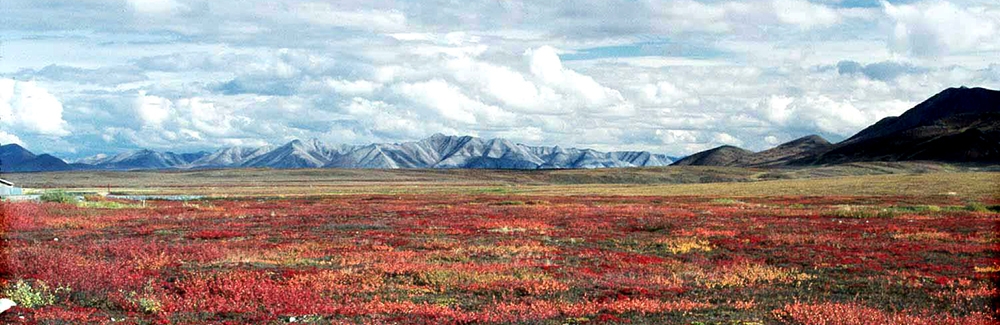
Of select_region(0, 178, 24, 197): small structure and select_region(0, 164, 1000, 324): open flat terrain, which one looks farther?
select_region(0, 178, 24, 197): small structure

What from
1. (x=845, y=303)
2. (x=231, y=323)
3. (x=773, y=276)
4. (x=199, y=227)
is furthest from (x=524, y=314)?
(x=199, y=227)

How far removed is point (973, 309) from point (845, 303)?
277cm

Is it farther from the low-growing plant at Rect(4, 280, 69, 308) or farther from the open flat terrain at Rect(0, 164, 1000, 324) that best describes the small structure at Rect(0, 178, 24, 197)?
the low-growing plant at Rect(4, 280, 69, 308)

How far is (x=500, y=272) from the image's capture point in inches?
923

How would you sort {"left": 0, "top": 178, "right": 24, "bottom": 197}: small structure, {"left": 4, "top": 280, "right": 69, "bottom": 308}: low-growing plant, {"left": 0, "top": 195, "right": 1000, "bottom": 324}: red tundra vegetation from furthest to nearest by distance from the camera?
1. {"left": 0, "top": 178, "right": 24, "bottom": 197}: small structure
2. {"left": 4, "top": 280, "right": 69, "bottom": 308}: low-growing plant
3. {"left": 0, "top": 195, "right": 1000, "bottom": 324}: red tundra vegetation

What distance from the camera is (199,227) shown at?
135 ft

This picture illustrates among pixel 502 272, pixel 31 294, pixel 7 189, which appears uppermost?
pixel 7 189

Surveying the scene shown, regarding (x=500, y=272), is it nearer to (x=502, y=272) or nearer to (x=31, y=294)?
(x=502, y=272)

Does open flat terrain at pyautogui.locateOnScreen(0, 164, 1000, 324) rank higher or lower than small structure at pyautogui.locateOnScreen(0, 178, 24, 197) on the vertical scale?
lower

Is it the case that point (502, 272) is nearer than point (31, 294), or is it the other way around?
point (31, 294)

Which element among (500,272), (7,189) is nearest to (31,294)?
(500,272)

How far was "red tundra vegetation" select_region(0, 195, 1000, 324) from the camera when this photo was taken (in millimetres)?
16891

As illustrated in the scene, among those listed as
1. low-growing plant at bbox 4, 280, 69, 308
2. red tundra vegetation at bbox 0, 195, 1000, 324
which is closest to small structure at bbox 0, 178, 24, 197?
red tundra vegetation at bbox 0, 195, 1000, 324

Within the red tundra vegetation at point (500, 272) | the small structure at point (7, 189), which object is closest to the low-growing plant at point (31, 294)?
the red tundra vegetation at point (500, 272)
